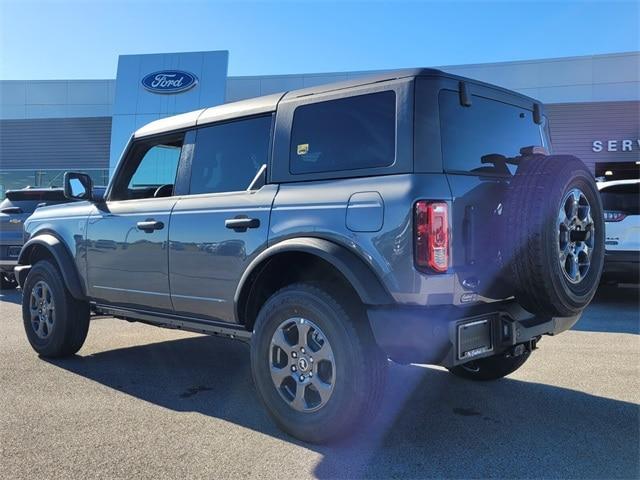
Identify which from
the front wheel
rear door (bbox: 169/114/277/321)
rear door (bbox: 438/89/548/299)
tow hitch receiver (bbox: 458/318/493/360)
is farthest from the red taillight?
rear door (bbox: 169/114/277/321)

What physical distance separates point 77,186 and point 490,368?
3786 mm

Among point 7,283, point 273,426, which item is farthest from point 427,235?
point 7,283

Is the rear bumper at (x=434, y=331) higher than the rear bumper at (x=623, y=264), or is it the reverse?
the rear bumper at (x=623, y=264)

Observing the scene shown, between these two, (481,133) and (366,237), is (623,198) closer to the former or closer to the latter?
(481,133)

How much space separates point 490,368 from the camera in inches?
174

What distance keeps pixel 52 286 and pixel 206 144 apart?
219 cm

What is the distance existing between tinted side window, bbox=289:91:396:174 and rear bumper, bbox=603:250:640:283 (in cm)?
595

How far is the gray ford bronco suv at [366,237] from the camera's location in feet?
9.65

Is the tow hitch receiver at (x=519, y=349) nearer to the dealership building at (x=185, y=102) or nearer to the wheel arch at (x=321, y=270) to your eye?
the wheel arch at (x=321, y=270)

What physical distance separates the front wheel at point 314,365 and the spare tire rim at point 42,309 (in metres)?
2.71

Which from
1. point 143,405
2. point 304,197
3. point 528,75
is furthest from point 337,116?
point 528,75

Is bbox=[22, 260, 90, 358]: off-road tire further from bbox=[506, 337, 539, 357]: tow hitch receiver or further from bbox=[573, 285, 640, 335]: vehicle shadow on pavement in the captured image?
bbox=[573, 285, 640, 335]: vehicle shadow on pavement

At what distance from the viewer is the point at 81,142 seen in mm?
23922

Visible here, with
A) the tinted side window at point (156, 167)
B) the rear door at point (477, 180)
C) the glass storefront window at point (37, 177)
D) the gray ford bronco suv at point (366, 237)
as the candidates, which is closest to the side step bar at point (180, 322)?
the gray ford bronco suv at point (366, 237)
